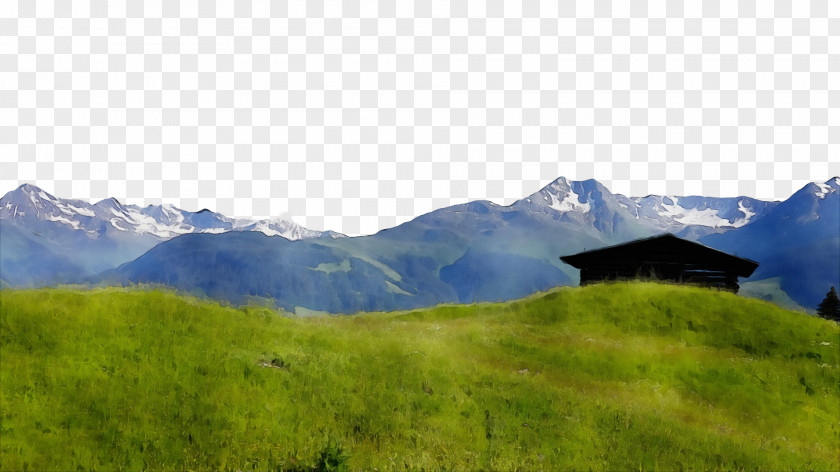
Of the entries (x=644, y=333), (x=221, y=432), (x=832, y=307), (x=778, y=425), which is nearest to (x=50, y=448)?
(x=221, y=432)

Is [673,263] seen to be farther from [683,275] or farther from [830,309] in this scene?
[830,309]

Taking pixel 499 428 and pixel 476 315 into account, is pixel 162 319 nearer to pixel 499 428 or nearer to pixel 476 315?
pixel 499 428

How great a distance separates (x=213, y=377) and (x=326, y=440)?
131 inches

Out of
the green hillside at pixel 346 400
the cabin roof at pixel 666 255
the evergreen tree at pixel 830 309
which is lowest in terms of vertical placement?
the evergreen tree at pixel 830 309

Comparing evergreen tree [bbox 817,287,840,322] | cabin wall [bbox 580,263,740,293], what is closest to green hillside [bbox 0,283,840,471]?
cabin wall [bbox 580,263,740,293]

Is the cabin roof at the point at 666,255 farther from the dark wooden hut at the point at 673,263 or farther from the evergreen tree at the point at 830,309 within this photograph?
the evergreen tree at the point at 830,309

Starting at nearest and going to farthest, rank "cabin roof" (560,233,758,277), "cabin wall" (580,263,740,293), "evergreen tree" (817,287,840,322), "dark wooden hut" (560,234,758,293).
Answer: "cabin roof" (560,233,758,277)
"dark wooden hut" (560,234,758,293)
"cabin wall" (580,263,740,293)
"evergreen tree" (817,287,840,322)

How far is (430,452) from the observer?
9102mm

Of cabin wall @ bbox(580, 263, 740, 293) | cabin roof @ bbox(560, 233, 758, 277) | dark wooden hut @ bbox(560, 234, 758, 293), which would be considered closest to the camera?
cabin roof @ bbox(560, 233, 758, 277)

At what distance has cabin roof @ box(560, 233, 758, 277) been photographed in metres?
36.8

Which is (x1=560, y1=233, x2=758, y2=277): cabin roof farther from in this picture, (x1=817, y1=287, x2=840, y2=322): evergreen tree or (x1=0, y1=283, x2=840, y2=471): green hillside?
(x1=817, y1=287, x2=840, y2=322): evergreen tree

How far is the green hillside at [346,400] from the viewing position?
28.0 feet

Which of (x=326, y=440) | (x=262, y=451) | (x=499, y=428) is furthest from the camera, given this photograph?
(x=499, y=428)

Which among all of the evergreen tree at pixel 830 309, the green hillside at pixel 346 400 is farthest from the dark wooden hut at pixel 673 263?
the evergreen tree at pixel 830 309
